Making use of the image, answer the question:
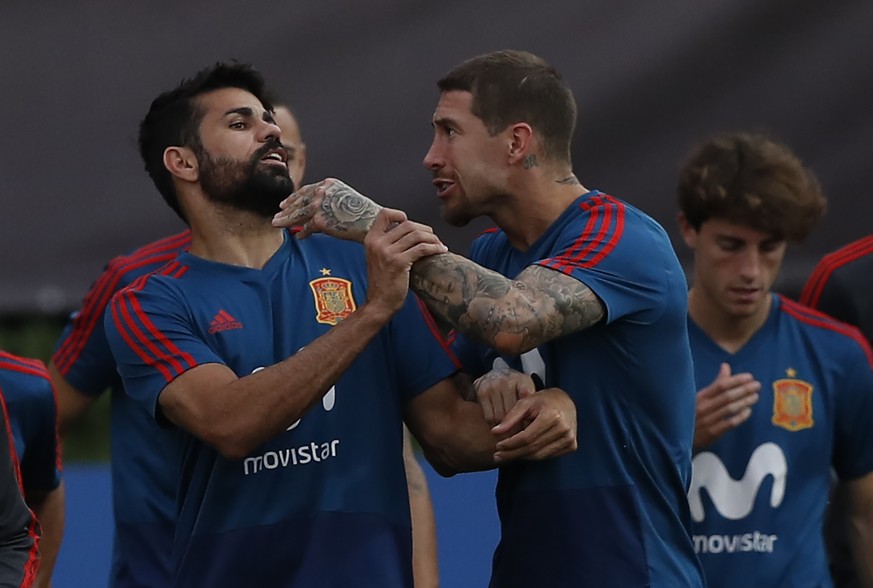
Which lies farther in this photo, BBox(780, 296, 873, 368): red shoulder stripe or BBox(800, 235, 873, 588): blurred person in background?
BBox(800, 235, 873, 588): blurred person in background

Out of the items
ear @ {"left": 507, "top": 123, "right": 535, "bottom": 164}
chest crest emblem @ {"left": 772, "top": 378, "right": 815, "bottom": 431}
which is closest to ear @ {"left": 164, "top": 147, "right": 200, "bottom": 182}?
ear @ {"left": 507, "top": 123, "right": 535, "bottom": 164}

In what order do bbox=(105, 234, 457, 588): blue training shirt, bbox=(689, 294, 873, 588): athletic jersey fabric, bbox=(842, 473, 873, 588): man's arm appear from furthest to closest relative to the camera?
bbox=(842, 473, 873, 588): man's arm
bbox=(689, 294, 873, 588): athletic jersey fabric
bbox=(105, 234, 457, 588): blue training shirt

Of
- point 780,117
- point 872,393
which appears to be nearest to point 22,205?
point 780,117

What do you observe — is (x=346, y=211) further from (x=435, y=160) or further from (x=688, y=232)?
(x=688, y=232)

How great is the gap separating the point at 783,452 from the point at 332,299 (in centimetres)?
149

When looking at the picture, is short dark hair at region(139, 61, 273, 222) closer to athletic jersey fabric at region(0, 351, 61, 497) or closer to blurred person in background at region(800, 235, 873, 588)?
athletic jersey fabric at region(0, 351, 61, 497)

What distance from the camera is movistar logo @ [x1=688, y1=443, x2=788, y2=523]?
204 inches

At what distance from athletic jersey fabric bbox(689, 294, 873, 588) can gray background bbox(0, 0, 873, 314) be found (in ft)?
7.05

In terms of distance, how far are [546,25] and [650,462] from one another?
3.36 metres

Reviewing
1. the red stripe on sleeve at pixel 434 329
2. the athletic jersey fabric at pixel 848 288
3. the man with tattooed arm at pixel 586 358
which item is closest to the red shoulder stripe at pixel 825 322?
the athletic jersey fabric at pixel 848 288

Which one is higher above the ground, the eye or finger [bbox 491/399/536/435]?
the eye

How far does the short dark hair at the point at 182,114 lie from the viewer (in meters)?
4.79

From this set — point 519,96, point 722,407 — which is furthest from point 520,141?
point 722,407

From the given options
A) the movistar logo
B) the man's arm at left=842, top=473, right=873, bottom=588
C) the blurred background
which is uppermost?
the blurred background
